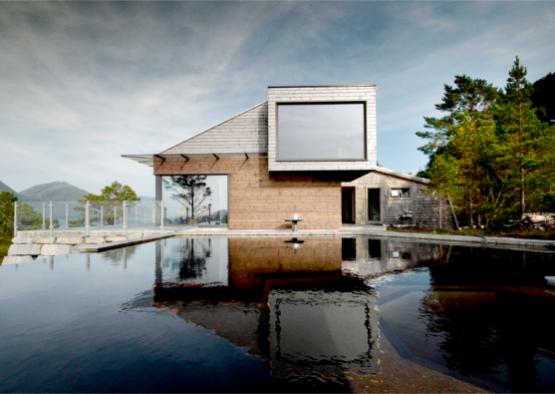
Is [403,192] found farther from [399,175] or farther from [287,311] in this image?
[287,311]

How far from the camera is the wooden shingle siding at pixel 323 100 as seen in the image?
1411 cm

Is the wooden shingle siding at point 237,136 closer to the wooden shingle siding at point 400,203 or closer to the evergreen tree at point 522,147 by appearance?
the wooden shingle siding at point 400,203

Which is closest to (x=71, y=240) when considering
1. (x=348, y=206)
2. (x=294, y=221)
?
(x=294, y=221)

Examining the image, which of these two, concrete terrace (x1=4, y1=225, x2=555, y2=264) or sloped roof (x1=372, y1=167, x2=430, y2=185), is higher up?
sloped roof (x1=372, y1=167, x2=430, y2=185)

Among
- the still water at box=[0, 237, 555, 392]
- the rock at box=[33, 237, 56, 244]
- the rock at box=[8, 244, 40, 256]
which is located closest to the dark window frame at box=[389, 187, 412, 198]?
the still water at box=[0, 237, 555, 392]

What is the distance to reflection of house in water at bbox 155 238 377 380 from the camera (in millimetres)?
2311

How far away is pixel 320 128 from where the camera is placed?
1471 cm

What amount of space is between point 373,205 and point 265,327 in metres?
20.0

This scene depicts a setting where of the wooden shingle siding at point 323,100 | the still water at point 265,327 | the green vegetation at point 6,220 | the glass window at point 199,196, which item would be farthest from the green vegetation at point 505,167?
the green vegetation at point 6,220

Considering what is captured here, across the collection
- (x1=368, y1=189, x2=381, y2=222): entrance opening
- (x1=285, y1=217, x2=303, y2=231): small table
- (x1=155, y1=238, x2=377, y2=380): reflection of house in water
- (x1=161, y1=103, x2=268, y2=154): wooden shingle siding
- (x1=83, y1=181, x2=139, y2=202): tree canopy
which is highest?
(x1=161, y1=103, x2=268, y2=154): wooden shingle siding

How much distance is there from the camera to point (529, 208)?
44.8ft

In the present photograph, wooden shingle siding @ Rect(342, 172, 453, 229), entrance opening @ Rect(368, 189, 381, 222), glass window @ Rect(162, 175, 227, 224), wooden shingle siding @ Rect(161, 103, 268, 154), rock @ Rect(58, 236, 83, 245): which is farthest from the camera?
glass window @ Rect(162, 175, 227, 224)

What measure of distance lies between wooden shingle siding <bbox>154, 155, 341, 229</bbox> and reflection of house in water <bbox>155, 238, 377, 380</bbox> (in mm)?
8839

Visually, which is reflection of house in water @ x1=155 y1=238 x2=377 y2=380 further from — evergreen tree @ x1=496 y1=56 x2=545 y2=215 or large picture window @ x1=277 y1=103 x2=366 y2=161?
evergreen tree @ x1=496 y1=56 x2=545 y2=215
